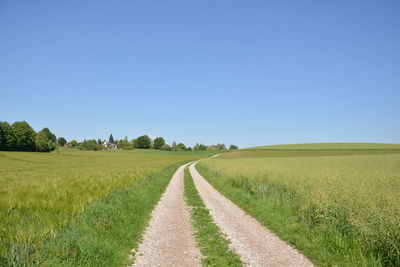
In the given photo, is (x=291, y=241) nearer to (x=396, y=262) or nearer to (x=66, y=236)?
(x=396, y=262)

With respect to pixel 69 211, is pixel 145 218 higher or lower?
lower

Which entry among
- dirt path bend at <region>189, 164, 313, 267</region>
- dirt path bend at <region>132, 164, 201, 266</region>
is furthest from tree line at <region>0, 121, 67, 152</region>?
dirt path bend at <region>189, 164, 313, 267</region>

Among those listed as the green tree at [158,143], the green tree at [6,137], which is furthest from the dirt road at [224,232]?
the green tree at [158,143]

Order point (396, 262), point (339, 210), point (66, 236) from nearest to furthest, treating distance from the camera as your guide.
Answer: point (396, 262), point (66, 236), point (339, 210)

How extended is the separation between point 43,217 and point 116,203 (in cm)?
401

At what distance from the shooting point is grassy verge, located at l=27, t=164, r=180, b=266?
214 inches

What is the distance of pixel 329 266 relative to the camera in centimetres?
584

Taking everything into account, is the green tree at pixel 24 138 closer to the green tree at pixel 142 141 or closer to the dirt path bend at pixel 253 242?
the green tree at pixel 142 141

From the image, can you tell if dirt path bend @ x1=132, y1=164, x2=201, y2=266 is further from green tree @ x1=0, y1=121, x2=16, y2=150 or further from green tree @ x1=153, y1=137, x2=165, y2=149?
green tree @ x1=153, y1=137, x2=165, y2=149

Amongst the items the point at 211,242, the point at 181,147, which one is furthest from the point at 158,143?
the point at 211,242

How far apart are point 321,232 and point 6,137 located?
4550 inches

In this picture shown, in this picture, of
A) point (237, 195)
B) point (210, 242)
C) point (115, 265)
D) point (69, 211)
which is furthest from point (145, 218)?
point (237, 195)

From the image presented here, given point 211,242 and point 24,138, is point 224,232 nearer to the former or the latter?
point 211,242

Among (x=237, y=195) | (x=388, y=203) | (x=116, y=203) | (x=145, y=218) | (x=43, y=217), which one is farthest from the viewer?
(x=237, y=195)
